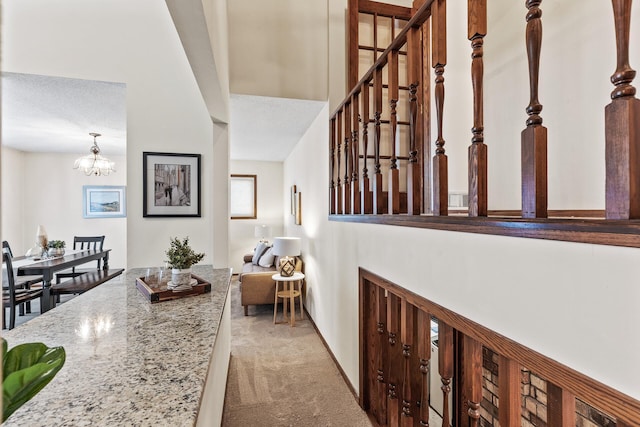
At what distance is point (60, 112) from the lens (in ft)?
11.7

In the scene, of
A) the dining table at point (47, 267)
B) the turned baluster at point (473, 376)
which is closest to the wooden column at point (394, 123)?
the turned baluster at point (473, 376)

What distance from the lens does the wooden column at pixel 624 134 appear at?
2.43 feet

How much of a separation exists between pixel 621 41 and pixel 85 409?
5.06 feet

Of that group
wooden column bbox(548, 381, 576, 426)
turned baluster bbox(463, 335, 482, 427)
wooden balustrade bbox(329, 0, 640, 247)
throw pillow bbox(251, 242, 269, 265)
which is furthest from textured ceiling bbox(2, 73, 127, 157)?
wooden column bbox(548, 381, 576, 426)

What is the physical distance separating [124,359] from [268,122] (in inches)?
122

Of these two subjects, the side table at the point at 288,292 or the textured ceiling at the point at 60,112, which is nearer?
the textured ceiling at the point at 60,112

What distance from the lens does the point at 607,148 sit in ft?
2.60

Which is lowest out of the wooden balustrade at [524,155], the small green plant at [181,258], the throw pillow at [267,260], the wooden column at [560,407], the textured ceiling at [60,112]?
the throw pillow at [267,260]

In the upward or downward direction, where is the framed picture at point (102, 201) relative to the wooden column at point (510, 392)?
upward

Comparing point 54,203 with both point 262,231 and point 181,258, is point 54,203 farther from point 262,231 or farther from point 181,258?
point 181,258

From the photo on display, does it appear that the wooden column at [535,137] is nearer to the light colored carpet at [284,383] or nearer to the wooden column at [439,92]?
the wooden column at [439,92]

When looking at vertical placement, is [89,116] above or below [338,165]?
above

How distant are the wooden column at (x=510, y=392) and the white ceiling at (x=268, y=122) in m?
2.59

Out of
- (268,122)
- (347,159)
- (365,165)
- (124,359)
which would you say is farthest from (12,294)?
(365,165)
